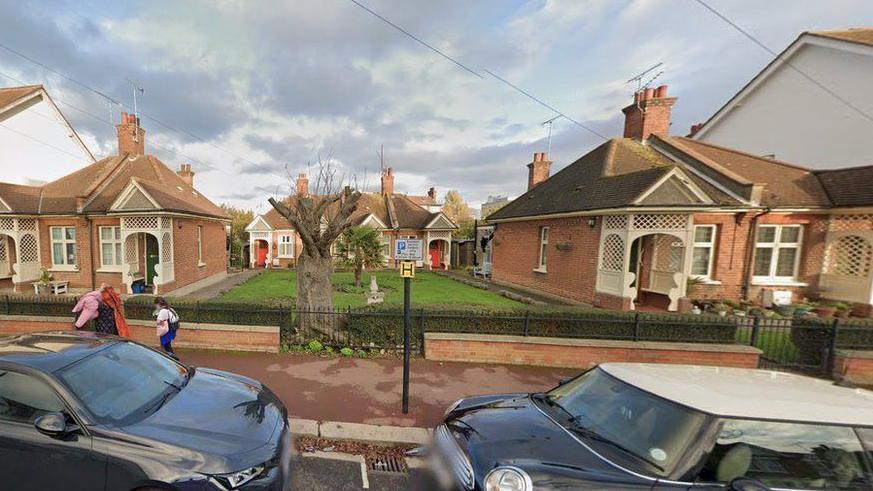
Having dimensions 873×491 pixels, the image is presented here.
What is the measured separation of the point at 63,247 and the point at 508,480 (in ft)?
65.2

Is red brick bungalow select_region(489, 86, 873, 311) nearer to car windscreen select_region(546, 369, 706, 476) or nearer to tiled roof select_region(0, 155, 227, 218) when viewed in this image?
car windscreen select_region(546, 369, 706, 476)

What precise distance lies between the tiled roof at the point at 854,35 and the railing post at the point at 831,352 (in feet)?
46.9

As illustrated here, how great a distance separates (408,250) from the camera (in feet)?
14.5

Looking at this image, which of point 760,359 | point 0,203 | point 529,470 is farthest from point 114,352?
point 0,203

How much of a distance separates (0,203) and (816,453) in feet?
74.2

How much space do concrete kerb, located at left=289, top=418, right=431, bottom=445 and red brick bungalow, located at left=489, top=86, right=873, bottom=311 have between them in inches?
335

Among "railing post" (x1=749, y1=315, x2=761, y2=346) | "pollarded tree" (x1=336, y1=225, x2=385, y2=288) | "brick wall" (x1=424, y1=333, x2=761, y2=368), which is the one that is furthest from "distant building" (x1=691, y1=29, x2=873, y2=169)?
"pollarded tree" (x1=336, y1=225, x2=385, y2=288)

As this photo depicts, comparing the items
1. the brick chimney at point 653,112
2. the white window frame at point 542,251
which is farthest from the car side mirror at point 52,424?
the brick chimney at point 653,112

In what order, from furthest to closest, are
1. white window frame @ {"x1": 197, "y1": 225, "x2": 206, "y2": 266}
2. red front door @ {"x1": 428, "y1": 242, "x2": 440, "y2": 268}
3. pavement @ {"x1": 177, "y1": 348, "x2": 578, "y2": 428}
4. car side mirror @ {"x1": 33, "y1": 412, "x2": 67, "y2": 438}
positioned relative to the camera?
red front door @ {"x1": 428, "y1": 242, "x2": 440, "y2": 268} < white window frame @ {"x1": 197, "y1": 225, "x2": 206, "y2": 266} < pavement @ {"x1": 177, "y1": 348, "x2": 578, "y2": 428} < car side mirror @ {"x1": 33, "y1": 412, "x2": 67, "y2": 438}

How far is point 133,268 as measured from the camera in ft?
41.9

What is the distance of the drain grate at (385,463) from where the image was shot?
351cm

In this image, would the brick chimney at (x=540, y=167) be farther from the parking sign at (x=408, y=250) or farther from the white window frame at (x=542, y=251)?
the parking sign at (x=408, y=250)

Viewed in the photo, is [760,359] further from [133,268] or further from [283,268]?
[283,268]

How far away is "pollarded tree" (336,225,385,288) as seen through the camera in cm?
1407
